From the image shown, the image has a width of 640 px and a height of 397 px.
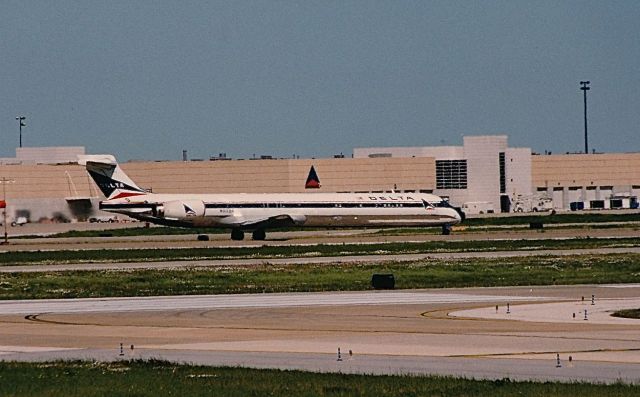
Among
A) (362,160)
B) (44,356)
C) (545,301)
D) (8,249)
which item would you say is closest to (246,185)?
(362,160)

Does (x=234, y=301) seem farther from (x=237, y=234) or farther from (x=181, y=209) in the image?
(x=237, y=234)

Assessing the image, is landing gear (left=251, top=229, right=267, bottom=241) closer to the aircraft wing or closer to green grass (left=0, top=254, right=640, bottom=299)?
the aircraft wing

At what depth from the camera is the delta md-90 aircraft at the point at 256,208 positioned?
112 meters

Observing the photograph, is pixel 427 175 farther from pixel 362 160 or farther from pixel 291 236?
pixel 291 236

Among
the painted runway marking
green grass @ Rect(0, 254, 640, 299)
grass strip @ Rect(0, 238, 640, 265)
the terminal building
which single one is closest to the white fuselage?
grass strip @ Rect(0, 238, 640, 265)

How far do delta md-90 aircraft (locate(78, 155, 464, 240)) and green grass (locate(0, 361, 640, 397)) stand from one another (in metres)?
82.5

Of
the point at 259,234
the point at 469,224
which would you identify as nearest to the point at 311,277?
the point at 259,234

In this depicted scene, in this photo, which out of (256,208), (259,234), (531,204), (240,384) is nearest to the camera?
(240,384)

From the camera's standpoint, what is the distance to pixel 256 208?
4481 inches

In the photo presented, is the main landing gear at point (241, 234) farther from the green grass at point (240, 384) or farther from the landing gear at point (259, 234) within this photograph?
the green grass at point (240, 384)

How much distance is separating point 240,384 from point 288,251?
61393 millimetres

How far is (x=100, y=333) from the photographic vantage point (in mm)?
Result: 38750

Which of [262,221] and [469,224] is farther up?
[262,221]

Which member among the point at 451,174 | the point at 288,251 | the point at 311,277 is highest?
the point at 451,174
